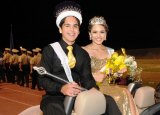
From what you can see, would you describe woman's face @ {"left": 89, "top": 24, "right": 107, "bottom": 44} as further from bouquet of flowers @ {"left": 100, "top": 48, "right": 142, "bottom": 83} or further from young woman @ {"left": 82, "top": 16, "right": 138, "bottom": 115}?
bouquet of flowers @ {"left": 100, "top": 48, "right": 142, "bottom": 83}

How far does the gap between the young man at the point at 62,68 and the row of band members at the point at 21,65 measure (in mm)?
13423

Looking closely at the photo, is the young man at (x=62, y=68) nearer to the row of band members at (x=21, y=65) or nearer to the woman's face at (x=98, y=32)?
the woman's face at (x=98, y=32)

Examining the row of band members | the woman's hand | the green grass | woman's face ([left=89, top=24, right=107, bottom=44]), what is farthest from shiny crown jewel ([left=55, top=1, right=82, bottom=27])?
the green grass

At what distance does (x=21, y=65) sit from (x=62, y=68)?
1596 cm

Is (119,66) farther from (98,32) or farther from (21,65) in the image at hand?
(21,65)

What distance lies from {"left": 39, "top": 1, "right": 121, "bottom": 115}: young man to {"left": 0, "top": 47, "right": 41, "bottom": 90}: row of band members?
44.0 ft

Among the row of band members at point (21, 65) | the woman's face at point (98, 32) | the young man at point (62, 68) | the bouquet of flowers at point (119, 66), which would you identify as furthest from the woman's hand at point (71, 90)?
the row of band members at point (21, 65)

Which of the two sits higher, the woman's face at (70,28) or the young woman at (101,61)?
the woman's face at (70,28)

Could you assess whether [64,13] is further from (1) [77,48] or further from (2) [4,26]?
(2) [4,26]

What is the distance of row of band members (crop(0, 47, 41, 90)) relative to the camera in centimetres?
1758

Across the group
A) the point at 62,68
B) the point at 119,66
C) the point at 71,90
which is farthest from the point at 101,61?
the point at 71,90

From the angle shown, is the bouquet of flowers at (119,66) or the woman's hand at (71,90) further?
the bouquet of flowers at (119,66)

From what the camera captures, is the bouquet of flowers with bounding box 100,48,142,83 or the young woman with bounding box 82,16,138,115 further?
the bouquet of flowers with bounding box 100,48,142,83

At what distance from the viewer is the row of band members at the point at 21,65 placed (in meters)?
17.6
